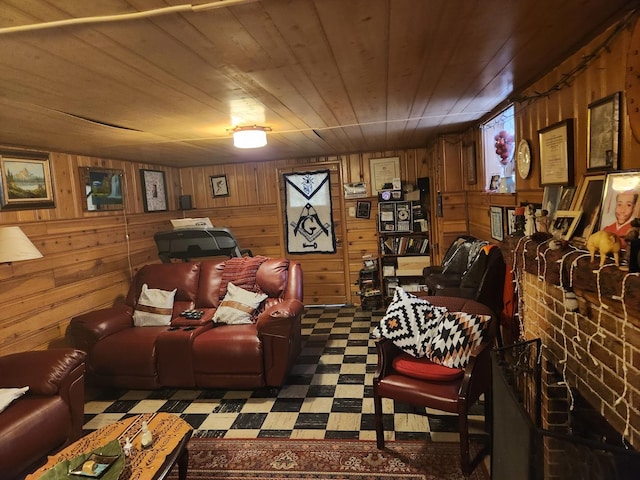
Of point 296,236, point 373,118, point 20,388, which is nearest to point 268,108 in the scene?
point 373,118

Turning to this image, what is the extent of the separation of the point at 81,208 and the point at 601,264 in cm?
413

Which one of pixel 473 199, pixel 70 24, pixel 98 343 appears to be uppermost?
pixel 70 24

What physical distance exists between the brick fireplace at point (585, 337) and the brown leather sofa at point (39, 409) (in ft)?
8.83

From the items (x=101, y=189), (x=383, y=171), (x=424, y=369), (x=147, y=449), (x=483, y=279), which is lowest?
(x=147, y=449)

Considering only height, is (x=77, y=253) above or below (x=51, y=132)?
below

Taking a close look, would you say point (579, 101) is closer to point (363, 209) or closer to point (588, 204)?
point (588, 204)

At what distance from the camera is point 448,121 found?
342cm

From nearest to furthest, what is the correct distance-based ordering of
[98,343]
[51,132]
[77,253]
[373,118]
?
1. [51,132]
2. [373,118]
3. [98,343]
4. [77,253]

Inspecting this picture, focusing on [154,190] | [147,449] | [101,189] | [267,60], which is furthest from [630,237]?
[154,190]

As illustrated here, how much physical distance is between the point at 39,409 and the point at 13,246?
1126 millimetres

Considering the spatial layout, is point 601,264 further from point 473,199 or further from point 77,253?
point 77,253

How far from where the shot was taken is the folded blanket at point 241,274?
3.69 meters

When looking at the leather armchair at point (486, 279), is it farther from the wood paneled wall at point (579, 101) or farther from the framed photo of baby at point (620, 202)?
the framed photo of baby at point (620, 202)

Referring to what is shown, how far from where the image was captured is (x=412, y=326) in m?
2.46
